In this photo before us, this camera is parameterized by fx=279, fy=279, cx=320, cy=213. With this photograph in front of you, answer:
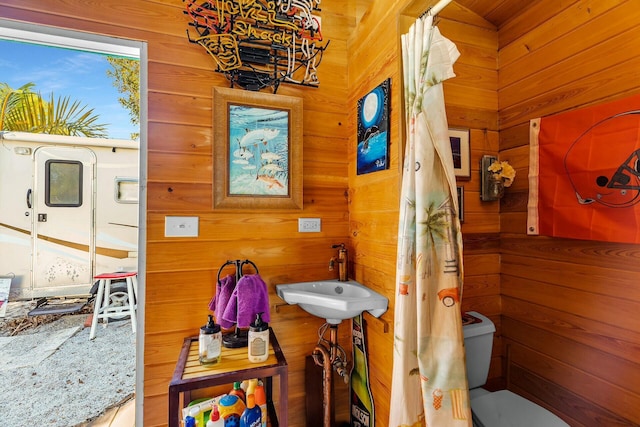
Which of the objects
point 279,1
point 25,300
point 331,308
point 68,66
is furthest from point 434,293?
point 25,300

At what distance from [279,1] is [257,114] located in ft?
2.13

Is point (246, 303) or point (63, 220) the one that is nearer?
point (246, 303)

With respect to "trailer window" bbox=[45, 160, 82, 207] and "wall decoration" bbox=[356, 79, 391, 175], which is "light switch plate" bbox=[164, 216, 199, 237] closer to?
"wall decoration" bbox=[356, 79, 391, 175]

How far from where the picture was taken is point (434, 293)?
3.60 ft

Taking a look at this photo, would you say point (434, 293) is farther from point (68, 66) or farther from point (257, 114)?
point (68, 66)

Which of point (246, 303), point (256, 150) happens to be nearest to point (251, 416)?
point (246, 303)

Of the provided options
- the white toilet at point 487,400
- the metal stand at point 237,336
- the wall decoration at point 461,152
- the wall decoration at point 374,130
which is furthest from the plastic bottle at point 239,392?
the wall decoration at point 461,152

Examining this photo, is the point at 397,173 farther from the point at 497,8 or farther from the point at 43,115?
the point at 43,115

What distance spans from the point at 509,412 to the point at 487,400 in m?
0.10

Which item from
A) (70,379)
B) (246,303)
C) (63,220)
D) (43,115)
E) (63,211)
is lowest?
(70,379)

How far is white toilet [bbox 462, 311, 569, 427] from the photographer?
4.12ft

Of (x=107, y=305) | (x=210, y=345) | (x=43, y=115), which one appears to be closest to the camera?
(x=210, y=345)

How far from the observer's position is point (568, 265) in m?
1.48

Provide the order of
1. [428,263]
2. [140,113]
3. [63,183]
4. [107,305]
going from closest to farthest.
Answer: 1. [428,263]
2. [140,113]
3. [107,305]
4. [63,183]
